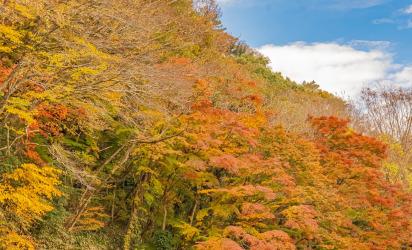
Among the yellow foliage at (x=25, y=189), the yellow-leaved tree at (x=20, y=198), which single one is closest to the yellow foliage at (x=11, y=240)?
the yellow-leaved tree at (x=20, y=198)

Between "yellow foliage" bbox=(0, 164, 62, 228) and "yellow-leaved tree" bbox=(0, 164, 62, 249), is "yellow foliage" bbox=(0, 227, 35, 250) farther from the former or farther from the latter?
"yellow foliage" bbox=(0, 164, 62, 228)

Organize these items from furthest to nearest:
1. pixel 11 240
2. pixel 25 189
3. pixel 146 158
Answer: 1. pixel 146 158
2. pixel 11 240
3. pixel 25 189

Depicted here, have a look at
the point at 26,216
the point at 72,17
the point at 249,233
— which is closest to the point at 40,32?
the point at 72,17

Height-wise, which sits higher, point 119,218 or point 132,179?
point 132,179

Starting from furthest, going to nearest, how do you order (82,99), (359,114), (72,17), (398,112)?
(359,114) < (398,112) < (82,99) < (72,17)

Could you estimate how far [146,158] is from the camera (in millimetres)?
15016

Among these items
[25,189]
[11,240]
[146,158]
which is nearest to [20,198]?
[25,189]

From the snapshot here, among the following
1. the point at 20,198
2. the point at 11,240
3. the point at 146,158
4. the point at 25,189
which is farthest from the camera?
the point at 146,158

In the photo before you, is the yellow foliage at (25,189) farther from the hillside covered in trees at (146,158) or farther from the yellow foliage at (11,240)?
the yellow foliage at (11,240)

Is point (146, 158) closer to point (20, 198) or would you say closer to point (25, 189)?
point (25, 189)

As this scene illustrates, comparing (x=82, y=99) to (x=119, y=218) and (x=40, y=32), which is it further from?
(x=119, y=218)

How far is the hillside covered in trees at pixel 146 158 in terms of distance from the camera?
11508 mm

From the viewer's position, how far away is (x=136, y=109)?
14594mm

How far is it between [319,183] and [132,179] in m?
7.89
